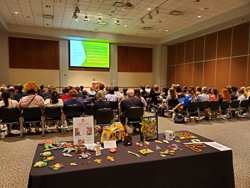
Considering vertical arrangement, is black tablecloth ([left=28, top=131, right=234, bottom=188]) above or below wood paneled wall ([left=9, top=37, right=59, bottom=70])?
below

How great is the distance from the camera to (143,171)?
1627 mm

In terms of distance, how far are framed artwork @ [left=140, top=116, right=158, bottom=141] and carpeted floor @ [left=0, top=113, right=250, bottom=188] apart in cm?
151

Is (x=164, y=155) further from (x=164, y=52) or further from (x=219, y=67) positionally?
(x=164, y=52)

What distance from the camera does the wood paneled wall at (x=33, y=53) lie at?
12.8 metres

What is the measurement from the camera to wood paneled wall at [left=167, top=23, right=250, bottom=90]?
9852 mm

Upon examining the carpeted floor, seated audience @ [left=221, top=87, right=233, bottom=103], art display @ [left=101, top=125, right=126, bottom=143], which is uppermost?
seated audience @ [left=221, top=87, right=233, bottom=103]

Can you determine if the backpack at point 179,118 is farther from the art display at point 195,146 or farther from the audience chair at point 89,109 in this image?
the art display at point 195,146

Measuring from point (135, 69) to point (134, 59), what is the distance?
0.90 metres

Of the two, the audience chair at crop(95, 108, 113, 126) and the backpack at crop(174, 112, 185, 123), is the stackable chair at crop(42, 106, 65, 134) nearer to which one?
the audience chair at crop(95, 108, 113, 126)

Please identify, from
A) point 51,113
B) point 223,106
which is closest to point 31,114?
point 51,113

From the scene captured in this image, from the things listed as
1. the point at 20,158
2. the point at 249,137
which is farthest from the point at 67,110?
the point at 249,137

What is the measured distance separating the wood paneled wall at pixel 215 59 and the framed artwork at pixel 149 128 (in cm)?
956

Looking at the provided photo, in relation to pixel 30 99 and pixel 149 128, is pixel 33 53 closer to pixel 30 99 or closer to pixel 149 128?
pixel 30 99

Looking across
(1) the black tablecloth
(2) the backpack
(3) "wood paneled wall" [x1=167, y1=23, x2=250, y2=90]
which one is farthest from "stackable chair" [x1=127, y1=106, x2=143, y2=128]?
(3) "wood paneled wall" [x1=167, y1=23, x2=250, y2=90]
